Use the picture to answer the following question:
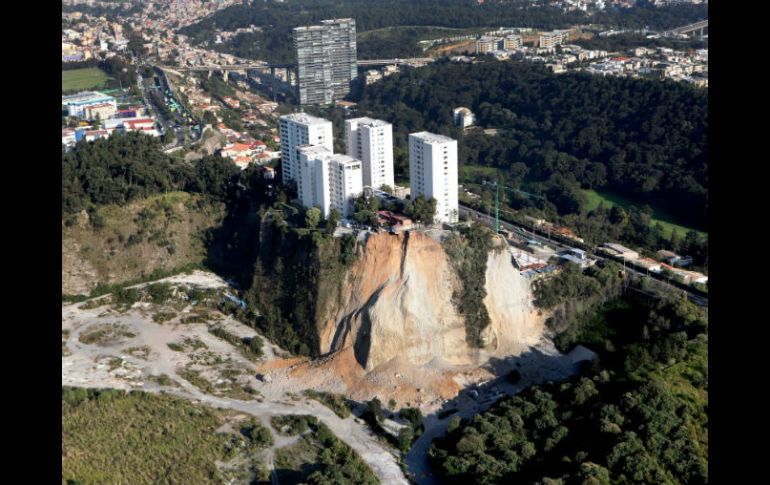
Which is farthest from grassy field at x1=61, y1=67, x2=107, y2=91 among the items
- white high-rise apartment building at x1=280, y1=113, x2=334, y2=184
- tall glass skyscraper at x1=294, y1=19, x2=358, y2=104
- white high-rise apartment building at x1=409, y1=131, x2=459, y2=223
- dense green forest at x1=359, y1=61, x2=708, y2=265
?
white high-rise apartment building at x1=409, y1=131, x2=459, y2=223

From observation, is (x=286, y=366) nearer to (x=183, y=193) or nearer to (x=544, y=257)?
(x=544, y=257)

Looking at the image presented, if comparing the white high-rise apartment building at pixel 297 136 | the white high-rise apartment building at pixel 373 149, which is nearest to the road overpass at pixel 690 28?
the white high-rise apartment building at pixel 297 136

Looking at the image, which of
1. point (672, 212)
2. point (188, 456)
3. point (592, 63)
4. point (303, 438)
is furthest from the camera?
point (592, 63)

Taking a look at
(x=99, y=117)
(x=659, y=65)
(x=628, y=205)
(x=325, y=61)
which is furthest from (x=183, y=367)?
(x=659, y=65)

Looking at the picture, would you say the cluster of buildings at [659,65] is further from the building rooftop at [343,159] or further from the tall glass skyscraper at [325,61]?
the building rooftop at [343,159]

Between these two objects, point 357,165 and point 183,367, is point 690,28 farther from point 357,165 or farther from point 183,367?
point 183,367
